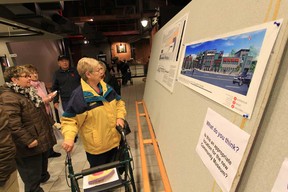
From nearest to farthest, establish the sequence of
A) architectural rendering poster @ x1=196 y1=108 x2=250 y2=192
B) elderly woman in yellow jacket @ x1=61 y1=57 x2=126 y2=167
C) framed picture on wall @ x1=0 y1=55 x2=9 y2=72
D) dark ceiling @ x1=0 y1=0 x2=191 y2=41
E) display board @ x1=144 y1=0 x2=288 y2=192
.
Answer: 1. display board @ x1=144 y1=0 x2=288 y2=192
2. architectural rendering poster @ x1=196 y1=108 x2=250 y2=192
3. elderly woman in yellow jacket @ x1=61 y1=57 x2=126 y2=167
4. dark ceiling @ x1=0 y1=0 x2=191 y2=41
5. framed picture on wall @ x1=0 y1=55 x2=9 y2=72

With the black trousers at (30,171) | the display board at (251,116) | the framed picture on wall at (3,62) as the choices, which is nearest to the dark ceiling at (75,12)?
the framed picture on wall at (3,62)

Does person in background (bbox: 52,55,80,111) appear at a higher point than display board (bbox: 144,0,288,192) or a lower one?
lower

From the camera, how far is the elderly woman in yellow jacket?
1.66 metres

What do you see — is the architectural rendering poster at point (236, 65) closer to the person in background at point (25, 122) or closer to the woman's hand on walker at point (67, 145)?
the woman's hand on walker at point (67, 145)

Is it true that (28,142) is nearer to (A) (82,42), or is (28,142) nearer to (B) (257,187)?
(B) (257,187)

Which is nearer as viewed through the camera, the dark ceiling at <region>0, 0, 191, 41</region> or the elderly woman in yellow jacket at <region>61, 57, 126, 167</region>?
the elderly woman in yellow jacket at <region>61, 57, 126, 167</region>

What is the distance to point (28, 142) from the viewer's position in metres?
1.98

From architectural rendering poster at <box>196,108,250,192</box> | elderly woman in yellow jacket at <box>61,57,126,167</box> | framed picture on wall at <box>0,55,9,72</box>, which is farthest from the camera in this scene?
framed picture on wall at <box>0,55,9,72</box>

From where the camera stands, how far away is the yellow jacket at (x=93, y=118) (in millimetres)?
1663

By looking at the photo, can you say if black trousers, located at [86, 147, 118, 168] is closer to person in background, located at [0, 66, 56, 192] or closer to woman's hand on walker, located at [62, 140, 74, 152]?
woman's hand on walker, located at [62, 140, 74, 152]

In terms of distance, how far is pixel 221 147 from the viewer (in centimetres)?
72

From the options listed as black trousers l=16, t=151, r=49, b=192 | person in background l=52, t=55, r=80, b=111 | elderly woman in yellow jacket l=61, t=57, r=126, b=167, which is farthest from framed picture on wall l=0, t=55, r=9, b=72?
elderly woman in yellow jacket l=61, t=57, r=126, b=167

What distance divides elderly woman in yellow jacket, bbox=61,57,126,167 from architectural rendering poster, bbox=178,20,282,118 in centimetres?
101

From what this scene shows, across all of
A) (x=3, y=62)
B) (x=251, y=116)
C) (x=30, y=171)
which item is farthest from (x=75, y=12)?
(x=251, y=116)
